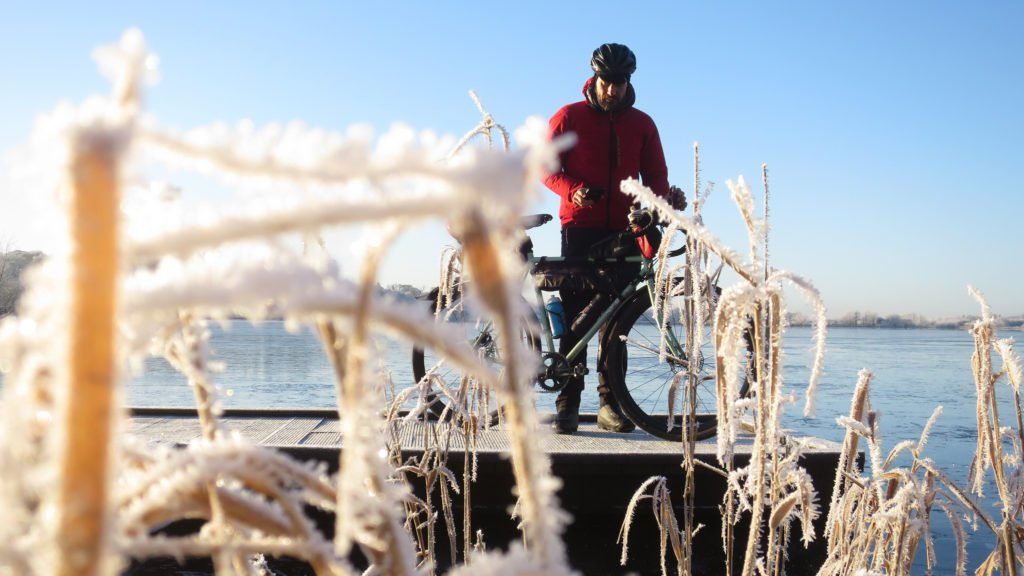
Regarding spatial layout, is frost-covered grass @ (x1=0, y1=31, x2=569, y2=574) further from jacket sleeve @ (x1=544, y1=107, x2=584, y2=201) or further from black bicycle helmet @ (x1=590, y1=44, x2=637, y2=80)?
black bicycle helmet @ (x1=590, y1=44, x2=637, y2=80)

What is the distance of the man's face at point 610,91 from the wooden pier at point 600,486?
2.09 meters

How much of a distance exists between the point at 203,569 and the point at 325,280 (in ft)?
12.3

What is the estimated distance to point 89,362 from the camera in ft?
0.63

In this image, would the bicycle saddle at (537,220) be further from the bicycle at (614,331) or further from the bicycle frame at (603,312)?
the bicycle frame at (603,312)

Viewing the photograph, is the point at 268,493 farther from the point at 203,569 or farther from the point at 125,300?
the point at 203,569

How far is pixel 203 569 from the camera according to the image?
3.49 meters

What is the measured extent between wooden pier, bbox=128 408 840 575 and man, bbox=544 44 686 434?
0.59 m

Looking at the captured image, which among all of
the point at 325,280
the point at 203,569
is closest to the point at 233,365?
the point at 203,569

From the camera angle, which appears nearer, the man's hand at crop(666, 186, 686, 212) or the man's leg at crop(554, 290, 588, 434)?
the man's hand at crop(666, 186, 686, 212)

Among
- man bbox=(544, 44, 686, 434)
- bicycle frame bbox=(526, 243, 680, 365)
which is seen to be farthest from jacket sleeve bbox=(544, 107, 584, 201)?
bicycle frame bbox=(526, 243, 680, 365)

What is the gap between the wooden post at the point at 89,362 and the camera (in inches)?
7.5

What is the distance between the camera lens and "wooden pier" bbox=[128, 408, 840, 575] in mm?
3658

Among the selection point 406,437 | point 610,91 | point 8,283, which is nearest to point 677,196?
point 610,91

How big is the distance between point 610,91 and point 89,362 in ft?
15.4
